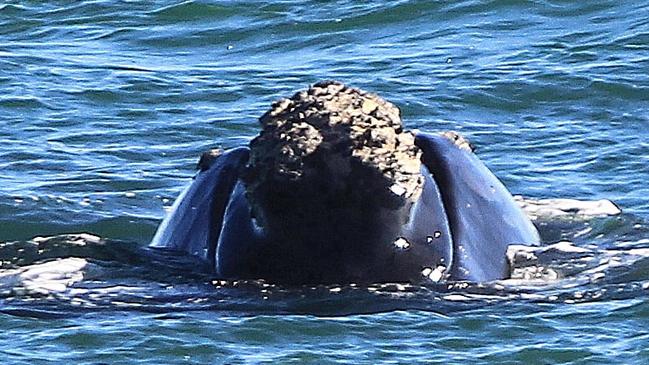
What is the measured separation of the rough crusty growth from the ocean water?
43cm

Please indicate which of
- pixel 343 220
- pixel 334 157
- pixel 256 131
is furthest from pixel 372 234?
pixel 256 131

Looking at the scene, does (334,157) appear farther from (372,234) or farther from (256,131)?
(256,131)

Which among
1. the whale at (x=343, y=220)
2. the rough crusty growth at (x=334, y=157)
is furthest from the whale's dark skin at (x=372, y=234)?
the rough crusty growth at (x=334, y=157)

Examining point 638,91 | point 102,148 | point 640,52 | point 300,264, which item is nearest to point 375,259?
point 300,264

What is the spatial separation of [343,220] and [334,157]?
26cm

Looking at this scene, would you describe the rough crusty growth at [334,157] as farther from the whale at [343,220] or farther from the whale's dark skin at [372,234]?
the whale's dark skin at [372,234]

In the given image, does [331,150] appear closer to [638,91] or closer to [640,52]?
[638,91]

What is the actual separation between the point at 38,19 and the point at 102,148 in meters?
5.26

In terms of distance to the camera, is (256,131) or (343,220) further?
(256,131)

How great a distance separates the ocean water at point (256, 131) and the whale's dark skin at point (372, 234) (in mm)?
88

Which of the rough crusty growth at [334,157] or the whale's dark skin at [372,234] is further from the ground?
the rough crusty growth at [334,157]

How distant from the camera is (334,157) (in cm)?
800

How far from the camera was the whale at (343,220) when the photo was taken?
8.02 meters

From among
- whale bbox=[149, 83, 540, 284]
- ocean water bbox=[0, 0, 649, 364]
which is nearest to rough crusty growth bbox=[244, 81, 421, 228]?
whale bbox=[149, 83, 540, 284]
